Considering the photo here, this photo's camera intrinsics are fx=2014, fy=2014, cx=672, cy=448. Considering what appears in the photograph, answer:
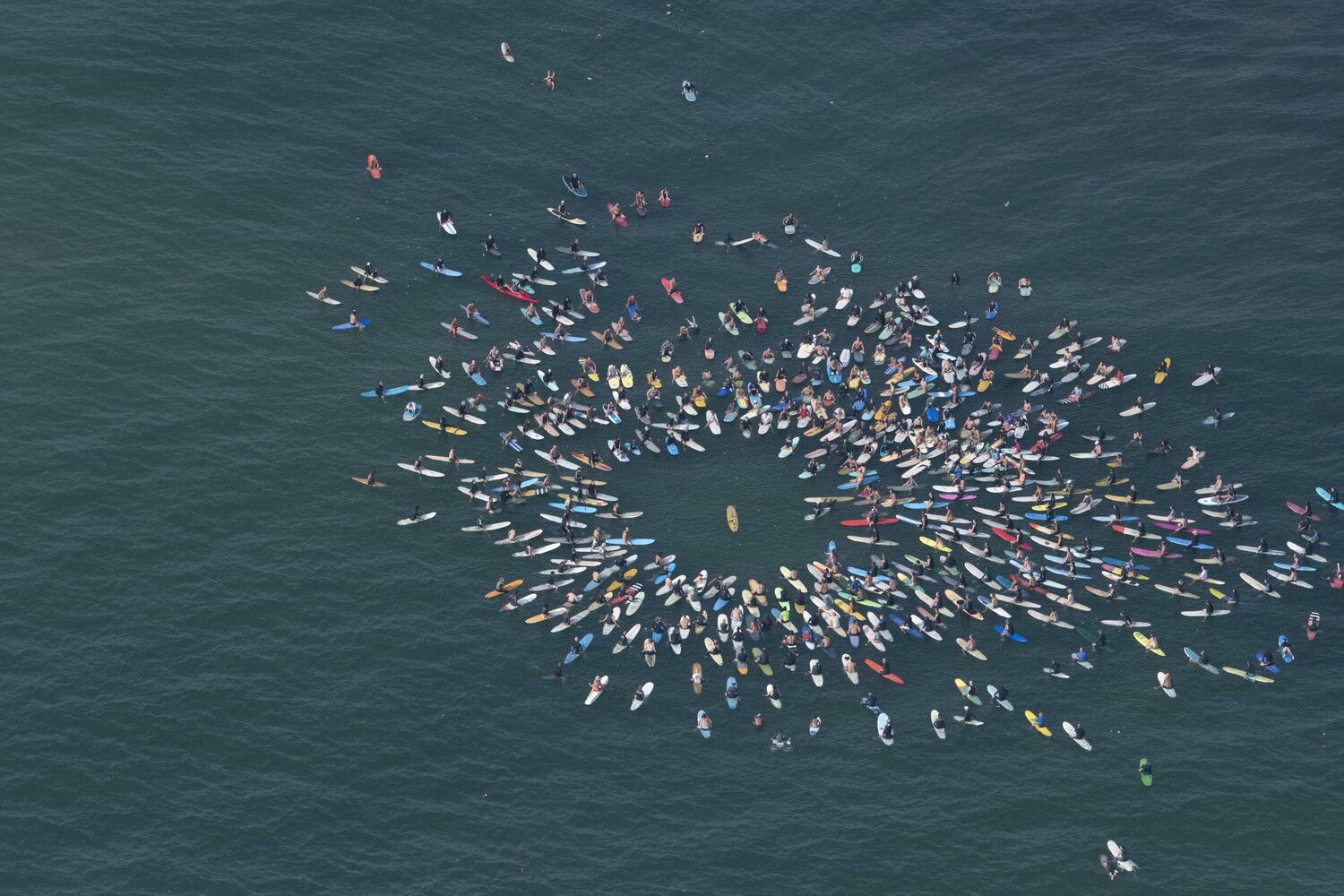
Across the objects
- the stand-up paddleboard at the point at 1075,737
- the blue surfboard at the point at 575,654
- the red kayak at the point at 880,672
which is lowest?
the stand-up paddleboard at the point at 1075,737

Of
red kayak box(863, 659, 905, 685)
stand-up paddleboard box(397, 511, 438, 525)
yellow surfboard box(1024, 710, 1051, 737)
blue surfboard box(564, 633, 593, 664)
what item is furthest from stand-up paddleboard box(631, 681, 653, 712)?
yellow surfboard box(1024, 710, 1051, 737)

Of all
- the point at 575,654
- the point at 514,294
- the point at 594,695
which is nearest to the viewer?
the point at 594,695

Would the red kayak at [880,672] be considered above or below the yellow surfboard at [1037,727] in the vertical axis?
above

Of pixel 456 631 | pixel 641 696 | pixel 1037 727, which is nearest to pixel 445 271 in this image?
pixel 456 631

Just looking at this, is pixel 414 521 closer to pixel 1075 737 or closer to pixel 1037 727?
pixel 1037 727

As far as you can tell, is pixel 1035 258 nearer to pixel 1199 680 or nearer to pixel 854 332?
pixel 854 332

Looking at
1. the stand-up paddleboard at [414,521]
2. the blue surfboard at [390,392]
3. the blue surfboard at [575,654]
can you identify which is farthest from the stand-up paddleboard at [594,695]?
the blue surfboard at [390,392]

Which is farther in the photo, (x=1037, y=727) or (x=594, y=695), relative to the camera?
(x=594, y=695)

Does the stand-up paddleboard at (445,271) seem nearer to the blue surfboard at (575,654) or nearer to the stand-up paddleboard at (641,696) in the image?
the blue surfboard at (575,654)

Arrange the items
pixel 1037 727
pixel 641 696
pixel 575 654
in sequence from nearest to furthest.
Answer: pixel 1037 727 < pixel 641 696 < pixel 575 654
